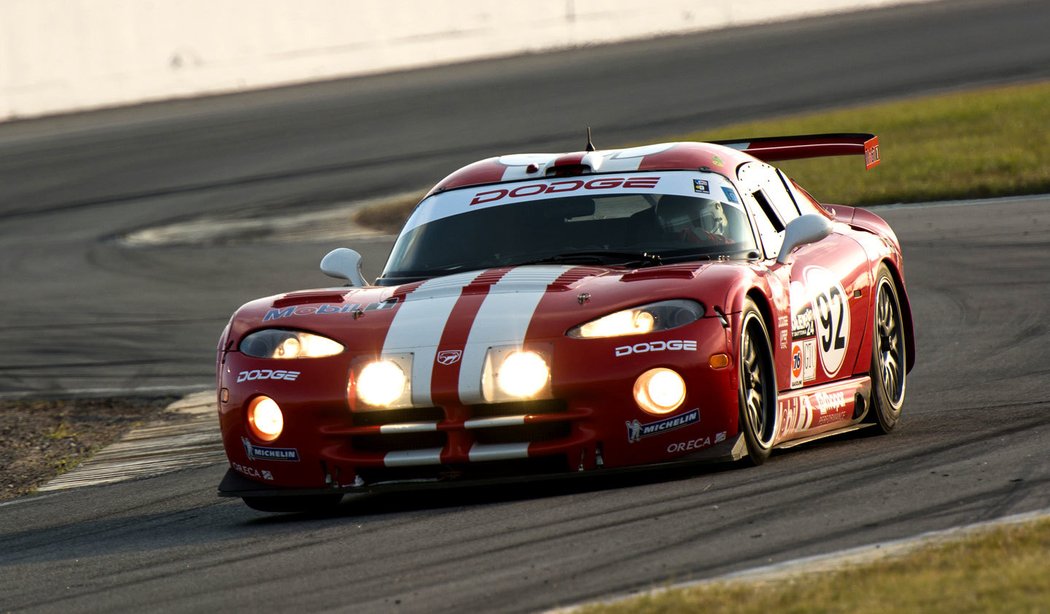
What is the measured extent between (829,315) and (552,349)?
73.2 inches

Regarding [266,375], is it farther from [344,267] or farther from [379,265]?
[379,265]

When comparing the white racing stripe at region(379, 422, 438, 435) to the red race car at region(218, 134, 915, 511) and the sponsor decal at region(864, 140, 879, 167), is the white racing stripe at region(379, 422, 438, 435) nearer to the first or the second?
the red race car at region(218, 134, 915, 511)

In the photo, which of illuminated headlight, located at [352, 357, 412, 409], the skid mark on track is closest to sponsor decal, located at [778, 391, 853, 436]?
illuminated headlight, located at [352, 357, 412, 409]

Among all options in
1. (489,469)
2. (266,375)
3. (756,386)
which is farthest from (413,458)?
(756,386)

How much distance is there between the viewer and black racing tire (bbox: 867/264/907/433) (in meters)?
8.00

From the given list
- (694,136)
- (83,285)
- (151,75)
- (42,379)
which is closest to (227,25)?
(151,75)

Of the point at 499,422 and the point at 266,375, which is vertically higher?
the point at 266,375

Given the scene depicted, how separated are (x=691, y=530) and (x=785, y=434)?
5.42 ft

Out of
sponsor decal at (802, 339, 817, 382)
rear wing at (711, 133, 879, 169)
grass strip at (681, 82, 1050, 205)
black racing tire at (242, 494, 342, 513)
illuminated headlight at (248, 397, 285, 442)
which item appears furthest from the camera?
grass strip at (681, 82, 1050, 205)

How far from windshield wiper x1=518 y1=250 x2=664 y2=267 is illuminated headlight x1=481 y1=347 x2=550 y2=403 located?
1.07 m

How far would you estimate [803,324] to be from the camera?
7234mm

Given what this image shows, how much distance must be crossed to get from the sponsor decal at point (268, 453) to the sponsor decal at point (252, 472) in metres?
0.05

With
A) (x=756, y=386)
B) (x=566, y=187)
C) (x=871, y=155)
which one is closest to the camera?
(x=756, y=386)

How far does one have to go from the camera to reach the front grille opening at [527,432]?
6168mm
